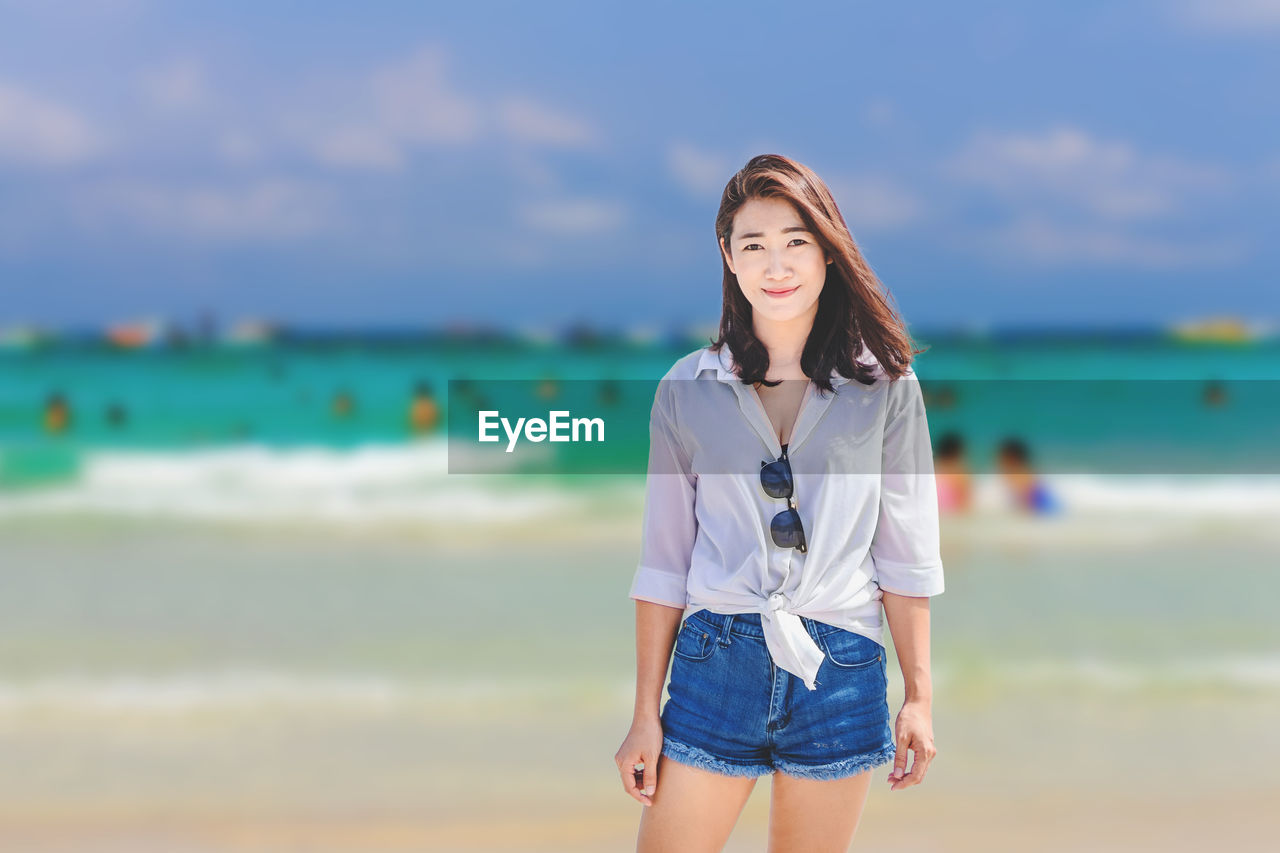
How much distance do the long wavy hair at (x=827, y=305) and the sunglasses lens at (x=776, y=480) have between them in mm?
126

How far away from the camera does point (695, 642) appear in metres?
1.69

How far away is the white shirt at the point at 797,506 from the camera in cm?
165

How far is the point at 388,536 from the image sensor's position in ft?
23.7

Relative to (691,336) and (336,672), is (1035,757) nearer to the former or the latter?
(336,672)

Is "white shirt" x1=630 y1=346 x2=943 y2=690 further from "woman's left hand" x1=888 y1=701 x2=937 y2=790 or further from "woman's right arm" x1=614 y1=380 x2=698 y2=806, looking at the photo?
"woman's left hand" x1=888 y1=701 x2=937 y2=790

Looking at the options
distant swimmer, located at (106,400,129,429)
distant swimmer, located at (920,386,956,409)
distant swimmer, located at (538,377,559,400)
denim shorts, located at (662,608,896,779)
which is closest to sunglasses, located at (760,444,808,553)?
denim shorts, located at (662,608,896,779)

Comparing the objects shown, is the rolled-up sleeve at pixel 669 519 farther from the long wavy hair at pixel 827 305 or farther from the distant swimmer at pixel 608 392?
the distant swimmer at pixel 608 392

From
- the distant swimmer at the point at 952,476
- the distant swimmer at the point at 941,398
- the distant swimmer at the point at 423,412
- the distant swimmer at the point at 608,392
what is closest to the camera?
the distant swimmer at the point at 952,476

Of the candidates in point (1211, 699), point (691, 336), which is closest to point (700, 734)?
point (1211, 699)

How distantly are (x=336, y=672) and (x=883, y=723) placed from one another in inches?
126

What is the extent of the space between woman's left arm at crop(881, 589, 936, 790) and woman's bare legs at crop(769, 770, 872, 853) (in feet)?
0.20

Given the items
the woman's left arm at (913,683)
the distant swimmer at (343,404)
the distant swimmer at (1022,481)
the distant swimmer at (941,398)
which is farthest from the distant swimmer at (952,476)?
the distant swimmer at (343,404)

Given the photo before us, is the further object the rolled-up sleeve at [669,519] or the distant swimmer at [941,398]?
the distant swimmer at [941,398]

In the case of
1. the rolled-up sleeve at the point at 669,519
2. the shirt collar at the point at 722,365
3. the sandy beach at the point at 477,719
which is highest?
the shirt collar at the point at 722,365
